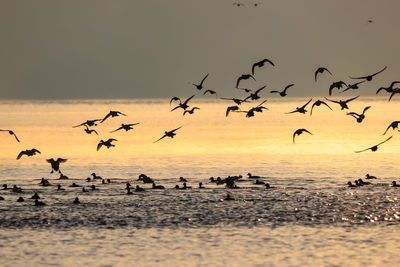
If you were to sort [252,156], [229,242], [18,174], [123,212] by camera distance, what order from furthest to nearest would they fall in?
[252,156] < [18,174] < [123,212] < [229,242]

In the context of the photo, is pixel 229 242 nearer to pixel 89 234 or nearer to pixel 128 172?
pixel 89 234

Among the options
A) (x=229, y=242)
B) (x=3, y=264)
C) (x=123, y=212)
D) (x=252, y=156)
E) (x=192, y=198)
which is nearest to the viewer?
(x=3, y=264)

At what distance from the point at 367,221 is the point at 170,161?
34.9 meters

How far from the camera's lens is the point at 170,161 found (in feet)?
224

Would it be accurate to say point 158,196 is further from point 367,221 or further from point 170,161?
point 170,161

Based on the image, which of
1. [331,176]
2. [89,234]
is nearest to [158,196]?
[89,234]

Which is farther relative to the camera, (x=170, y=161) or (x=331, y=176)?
(x=170, y=161)

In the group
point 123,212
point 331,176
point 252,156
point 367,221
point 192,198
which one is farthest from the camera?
point 252,156

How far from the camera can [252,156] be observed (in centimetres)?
7638

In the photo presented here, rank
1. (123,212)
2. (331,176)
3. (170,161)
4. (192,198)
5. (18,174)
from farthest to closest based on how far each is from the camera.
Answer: (170,161) → (18,174) → (331,176) → (192,198) → (123,212)

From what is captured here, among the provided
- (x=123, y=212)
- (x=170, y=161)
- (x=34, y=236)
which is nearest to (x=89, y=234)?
(x=34, y=236)

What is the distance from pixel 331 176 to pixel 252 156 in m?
23.2

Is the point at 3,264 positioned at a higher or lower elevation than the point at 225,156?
lower

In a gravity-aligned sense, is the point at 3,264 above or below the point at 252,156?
below
